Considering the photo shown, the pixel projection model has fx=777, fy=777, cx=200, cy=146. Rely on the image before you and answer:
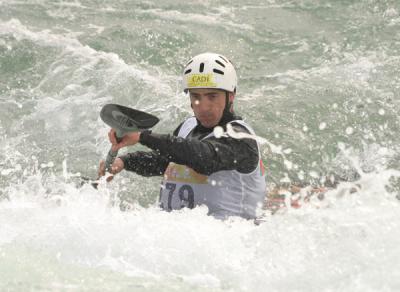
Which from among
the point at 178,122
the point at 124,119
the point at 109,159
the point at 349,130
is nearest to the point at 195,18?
the point at 178,122

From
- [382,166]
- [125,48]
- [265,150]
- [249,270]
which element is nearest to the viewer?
[249,270]

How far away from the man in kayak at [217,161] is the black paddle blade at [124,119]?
239 millimetres

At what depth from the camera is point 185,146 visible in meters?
5.05

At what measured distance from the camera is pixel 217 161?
514 centimetres

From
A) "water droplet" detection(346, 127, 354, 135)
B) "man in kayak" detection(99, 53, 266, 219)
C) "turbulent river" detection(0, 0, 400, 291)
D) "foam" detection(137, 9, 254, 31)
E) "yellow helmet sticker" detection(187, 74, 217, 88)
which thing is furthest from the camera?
"foam" detection(137, 9, 254, 31)

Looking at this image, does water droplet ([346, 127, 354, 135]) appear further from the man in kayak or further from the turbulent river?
the man in kayak

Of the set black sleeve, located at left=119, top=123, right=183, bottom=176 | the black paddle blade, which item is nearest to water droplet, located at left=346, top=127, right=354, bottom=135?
black sleeve, located at left=119, top=123, right=183, bottom=176

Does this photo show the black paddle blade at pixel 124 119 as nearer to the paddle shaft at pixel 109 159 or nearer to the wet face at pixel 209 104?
the paddle shaft at pixel 109 159

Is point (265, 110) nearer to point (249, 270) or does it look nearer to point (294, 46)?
point (294, 46)

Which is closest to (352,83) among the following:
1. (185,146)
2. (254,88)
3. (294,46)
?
(254,88)

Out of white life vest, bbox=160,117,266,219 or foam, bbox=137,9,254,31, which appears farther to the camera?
foam, bbox=137,9,254,31

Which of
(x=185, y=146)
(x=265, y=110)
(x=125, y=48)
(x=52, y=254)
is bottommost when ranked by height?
(x=52, y=254)

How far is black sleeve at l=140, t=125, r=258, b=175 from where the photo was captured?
5.05m

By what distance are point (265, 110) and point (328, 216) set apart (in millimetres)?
5596
